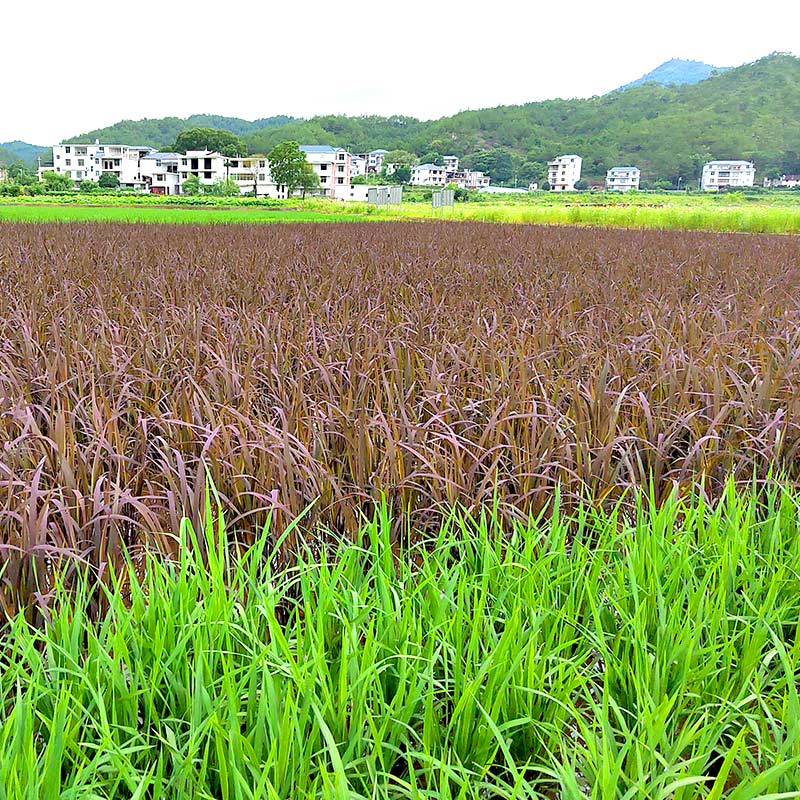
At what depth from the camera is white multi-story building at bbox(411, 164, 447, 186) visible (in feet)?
383

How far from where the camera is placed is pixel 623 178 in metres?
101

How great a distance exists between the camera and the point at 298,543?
7.34ft

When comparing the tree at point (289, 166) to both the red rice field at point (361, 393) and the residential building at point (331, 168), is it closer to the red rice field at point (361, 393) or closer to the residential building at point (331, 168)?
the residential building at point (331, 168)

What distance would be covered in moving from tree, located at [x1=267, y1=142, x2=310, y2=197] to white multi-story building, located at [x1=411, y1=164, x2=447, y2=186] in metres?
36.3

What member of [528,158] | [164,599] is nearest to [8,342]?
[164,599]

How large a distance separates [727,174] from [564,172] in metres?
23.5

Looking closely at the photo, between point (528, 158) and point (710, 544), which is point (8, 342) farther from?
point (528, 158)

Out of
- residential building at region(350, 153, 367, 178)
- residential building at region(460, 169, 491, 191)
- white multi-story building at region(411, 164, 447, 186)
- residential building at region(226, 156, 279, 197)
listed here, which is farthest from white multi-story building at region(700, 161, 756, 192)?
residential building at region(226, 156, 279, 197)

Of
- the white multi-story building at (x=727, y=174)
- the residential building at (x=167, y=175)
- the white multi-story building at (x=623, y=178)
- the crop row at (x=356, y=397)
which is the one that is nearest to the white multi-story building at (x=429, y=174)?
the white multi-story building at (x=623, y=178)

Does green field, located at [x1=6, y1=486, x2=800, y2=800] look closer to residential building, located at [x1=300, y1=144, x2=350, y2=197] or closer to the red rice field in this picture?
the red rice field

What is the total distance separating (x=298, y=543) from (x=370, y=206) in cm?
4595

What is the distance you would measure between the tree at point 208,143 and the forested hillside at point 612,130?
6347 mm

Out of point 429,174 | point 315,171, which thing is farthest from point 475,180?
point 315,171

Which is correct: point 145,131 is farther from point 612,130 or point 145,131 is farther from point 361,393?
point 361,393
